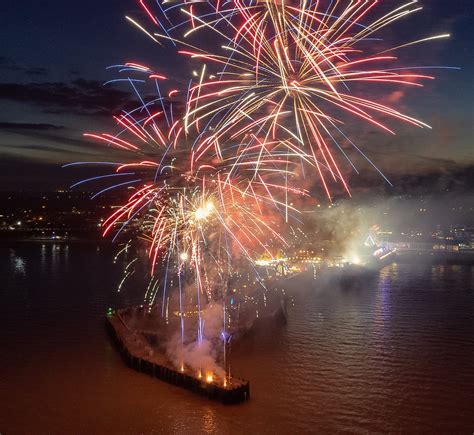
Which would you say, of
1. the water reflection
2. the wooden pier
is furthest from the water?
the water reflection

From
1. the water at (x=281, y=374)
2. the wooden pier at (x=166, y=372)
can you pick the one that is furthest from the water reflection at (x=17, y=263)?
the wooden pier at (x=166, y=372)

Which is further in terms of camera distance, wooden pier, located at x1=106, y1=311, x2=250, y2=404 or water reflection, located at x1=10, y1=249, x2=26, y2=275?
water reflection, located at x1=10, y1=249, x2=26, y2=275

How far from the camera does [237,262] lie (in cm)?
2789

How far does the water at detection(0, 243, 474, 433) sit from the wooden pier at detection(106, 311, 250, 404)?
229 mm

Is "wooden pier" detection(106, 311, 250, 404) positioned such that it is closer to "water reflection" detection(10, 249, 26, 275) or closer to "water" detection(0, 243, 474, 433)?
"water" detection(0, 243, 474, 433)

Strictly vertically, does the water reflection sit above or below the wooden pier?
above

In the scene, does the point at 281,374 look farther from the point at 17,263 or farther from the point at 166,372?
the point at 17,263

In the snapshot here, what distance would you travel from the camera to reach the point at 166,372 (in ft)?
47.7

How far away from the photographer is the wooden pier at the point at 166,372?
1320cm

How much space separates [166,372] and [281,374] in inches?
134

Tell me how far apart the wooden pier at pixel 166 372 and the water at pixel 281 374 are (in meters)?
0.23

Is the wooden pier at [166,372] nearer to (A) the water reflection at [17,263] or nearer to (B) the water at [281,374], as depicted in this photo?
(B) the water at [281,374]

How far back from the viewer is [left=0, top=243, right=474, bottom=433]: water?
41.7 ft

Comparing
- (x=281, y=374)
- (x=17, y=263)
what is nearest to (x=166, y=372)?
(x=281, y=374)
